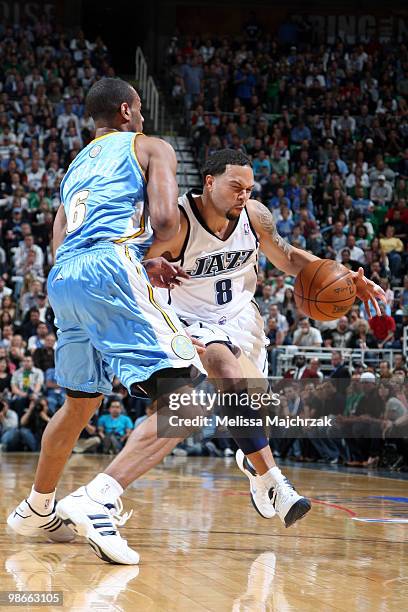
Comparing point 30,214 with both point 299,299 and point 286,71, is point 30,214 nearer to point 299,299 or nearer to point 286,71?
point 286,71

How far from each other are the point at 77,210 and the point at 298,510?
1588mm

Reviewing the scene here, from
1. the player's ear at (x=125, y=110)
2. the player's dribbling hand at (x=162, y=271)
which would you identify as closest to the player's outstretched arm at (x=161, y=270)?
the player's dribbling hand at (x=162, y=271)

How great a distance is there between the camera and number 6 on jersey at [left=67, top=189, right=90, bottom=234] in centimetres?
368

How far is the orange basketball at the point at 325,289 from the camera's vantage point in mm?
4645

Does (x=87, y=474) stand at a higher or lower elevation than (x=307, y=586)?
lower

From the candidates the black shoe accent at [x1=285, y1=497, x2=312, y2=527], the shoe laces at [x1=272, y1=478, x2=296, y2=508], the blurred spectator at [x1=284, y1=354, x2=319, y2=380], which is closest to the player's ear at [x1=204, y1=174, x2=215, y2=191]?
the shoe laces at [x1=272, y1=478, x2=296, y2=508]

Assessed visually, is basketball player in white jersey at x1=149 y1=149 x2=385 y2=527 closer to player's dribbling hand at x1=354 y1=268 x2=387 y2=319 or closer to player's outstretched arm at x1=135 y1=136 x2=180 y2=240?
player's dribbling hand at x1=354 y1=268 x2=387 y2=319

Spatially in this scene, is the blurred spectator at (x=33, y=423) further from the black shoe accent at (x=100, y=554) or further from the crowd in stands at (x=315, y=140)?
the black shoe accent at (x=100, y=554)

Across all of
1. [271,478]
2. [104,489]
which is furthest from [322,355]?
[104,489]

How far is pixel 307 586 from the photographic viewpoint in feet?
10.3

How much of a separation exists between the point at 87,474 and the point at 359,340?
16.7 feet

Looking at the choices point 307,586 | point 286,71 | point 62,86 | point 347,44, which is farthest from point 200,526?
point 347,44

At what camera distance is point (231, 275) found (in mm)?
4848

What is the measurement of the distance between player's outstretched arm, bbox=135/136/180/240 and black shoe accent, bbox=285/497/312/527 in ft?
4.36
